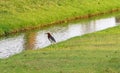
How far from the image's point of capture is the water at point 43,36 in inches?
1200

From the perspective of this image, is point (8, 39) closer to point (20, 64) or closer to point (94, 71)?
point (20, 64)

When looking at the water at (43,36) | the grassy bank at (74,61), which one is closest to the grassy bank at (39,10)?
the water at (43,36)

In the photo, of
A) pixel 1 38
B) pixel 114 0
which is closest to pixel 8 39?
pixel 1 38

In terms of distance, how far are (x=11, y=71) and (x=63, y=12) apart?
98.0 feet

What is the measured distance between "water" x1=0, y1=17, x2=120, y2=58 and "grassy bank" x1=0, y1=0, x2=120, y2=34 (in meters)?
2.30

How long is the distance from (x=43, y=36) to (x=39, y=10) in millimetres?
10883

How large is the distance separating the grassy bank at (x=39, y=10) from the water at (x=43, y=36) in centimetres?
230

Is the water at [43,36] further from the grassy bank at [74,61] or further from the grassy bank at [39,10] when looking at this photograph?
the grassy bank at [74,61]

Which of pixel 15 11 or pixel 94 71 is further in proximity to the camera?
pixel 15 11

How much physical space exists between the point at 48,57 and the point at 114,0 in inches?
1536

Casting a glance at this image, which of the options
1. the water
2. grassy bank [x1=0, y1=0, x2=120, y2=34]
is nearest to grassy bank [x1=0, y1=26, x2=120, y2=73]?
the water

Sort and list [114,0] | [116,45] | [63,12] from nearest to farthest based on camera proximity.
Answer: [116,45], [63,12], [114,0]

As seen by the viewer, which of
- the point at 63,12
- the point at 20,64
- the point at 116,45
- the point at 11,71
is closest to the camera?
the point at 11,71

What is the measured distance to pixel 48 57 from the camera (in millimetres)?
21219
